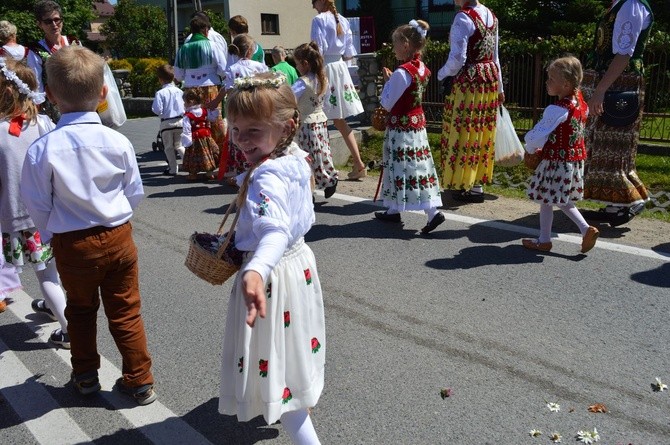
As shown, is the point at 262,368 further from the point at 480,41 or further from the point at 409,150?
the point at 480,41

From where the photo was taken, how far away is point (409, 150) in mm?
6230

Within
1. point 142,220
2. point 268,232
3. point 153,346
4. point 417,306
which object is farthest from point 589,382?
point 142,220

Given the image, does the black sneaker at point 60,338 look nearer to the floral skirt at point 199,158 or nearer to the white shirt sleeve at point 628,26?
the white shirt sleeve at point 628,26

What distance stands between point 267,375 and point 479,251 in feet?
10.9

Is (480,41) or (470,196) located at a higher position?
(480,41)

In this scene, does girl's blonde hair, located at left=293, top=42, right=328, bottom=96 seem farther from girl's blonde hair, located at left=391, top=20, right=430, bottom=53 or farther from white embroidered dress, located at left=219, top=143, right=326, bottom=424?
white embroidered dress, located at left=219, top=143, right=326, bottom=424

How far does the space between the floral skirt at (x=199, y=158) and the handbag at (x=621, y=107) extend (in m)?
5.16

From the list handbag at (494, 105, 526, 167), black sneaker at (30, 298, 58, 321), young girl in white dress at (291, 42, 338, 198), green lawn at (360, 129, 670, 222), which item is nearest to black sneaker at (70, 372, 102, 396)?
black sneaker at (30, 298, 58, 321)

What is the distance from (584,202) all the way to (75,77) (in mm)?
5323

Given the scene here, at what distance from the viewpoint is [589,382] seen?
3.55 m

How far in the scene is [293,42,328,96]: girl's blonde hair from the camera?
22.1ft

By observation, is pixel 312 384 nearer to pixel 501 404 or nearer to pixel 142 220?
pixel 501 404

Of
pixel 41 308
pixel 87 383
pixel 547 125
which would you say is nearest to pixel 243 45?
pixel 547 125

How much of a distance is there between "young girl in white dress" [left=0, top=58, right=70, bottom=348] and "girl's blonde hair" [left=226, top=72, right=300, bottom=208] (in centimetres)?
179
